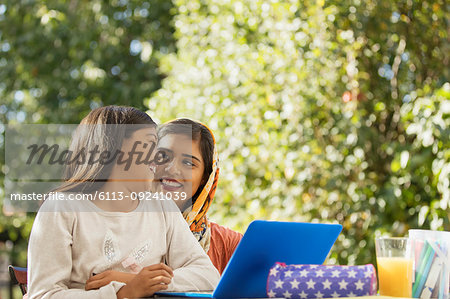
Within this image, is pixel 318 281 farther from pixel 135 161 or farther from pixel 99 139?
pixel 99 139

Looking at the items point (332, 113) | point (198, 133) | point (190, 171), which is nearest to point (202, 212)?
point (190, 171)

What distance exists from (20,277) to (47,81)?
567 centimetres

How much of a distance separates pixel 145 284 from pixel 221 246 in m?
0.93

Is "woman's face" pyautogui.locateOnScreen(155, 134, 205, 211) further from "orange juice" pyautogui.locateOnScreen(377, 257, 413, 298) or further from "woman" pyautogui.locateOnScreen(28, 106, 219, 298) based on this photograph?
"orange juice" pyautogui.locateOnScreen(377, 257, 413, 298)

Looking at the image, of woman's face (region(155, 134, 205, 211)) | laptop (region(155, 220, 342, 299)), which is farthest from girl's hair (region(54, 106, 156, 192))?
woman's face (region(155, 134, 205, 211))

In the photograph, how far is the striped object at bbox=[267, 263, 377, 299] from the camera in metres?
1.27

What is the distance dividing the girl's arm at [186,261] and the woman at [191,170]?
370mm

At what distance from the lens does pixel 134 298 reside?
134cm

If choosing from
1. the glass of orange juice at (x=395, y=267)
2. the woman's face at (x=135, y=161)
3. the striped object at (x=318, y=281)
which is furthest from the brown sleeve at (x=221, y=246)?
the striped object at (x=318, y=281)

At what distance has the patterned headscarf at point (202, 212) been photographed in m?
2.07

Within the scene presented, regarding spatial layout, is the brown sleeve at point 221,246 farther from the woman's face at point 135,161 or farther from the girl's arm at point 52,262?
the girl's arm at point 52,262

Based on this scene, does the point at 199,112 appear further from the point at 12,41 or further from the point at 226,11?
the point at 12,41

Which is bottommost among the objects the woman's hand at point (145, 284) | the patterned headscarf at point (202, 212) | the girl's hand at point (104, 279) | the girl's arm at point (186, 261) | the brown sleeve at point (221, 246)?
the brown sleeve at point (221, 246)

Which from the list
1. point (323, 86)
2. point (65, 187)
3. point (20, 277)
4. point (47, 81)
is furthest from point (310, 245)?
point (47, 81)
